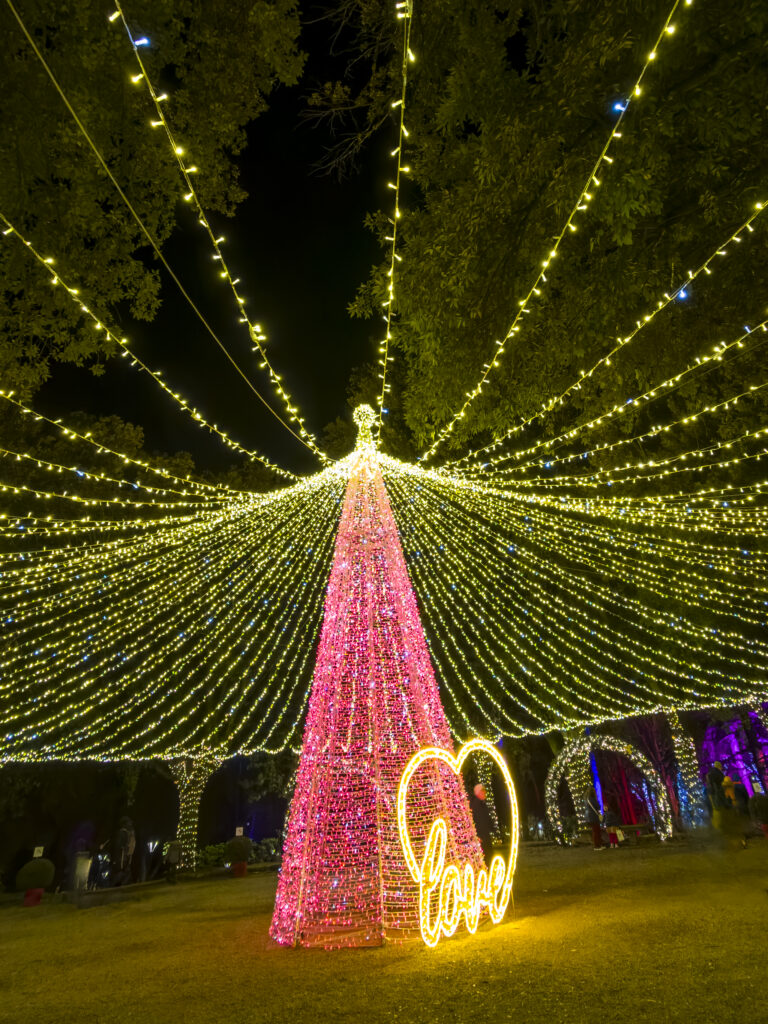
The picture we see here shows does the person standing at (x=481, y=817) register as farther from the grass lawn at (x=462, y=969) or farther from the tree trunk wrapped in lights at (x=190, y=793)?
the tree trunk wrapped in lights at (x=190, y=793)

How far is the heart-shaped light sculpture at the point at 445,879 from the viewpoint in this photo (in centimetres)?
468

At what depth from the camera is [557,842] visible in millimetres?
15711

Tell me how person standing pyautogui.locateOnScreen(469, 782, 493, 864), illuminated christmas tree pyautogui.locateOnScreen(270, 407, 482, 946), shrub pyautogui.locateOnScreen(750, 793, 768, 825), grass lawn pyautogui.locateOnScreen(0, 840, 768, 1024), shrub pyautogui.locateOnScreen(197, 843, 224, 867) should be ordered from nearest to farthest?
grass lawn pyautogui.locateOnScreen(0, 840, 768, 1024)
illuminated christmas tree pyautogui.locateOnScreen(270, 407, 482, 946)
person standing pyautogui.locateOnScreen(469, 782, 493, 864)
shrub pyautogui.locateOnScreen(750, 793, 768, 825)
shrub pyautogui.locateOnScreen(197, 843, 224, 867)

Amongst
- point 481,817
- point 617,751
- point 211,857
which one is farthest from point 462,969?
point 211,857

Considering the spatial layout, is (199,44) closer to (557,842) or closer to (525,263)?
(525,263)

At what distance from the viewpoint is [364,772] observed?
5379 millimetres

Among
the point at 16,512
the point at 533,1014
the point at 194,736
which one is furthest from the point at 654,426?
the point at 194,736

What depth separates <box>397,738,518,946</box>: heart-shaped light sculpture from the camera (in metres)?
4.68

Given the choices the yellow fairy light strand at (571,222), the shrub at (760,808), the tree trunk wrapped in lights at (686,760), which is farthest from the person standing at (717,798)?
the yellow fairy light strand at (571,222)

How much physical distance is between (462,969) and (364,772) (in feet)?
5.56

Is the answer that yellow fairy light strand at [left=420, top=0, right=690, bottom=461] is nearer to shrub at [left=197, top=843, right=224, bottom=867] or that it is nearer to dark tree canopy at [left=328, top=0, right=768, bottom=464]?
dark tree canopy at [left=328, top=0, right=768, bottom=464]

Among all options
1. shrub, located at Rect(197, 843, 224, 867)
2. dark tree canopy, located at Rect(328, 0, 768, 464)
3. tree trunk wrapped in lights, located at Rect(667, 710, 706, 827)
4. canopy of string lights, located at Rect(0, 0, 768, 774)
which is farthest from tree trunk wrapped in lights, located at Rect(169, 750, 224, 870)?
dark tree canopy, located at Rect(328, 0, 768, 464)

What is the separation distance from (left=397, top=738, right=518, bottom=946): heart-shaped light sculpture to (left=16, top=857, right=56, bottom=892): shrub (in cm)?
1128

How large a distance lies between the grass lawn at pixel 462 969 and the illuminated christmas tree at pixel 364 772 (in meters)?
0.31
